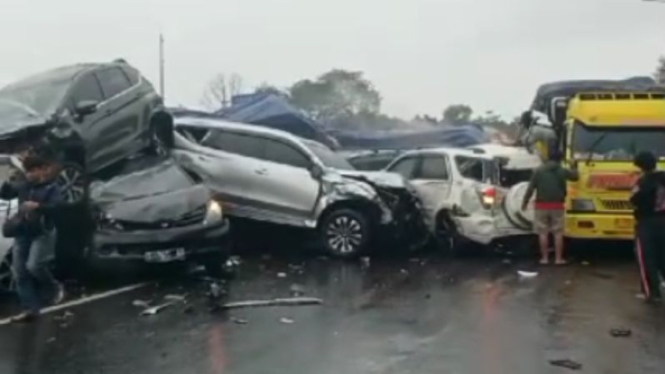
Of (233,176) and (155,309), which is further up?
(233,176)

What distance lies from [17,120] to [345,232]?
5198 mm

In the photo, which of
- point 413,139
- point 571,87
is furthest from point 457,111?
point 571,87

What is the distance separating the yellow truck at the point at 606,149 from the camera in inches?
601

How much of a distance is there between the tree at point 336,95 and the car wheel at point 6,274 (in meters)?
27.0

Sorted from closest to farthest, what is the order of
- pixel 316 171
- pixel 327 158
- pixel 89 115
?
pixel 89 115, pixel 316 171, pixel 327 158

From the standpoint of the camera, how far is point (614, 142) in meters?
15.7

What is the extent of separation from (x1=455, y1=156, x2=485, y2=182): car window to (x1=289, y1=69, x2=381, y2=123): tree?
70.5 feet

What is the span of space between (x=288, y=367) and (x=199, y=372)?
70cm

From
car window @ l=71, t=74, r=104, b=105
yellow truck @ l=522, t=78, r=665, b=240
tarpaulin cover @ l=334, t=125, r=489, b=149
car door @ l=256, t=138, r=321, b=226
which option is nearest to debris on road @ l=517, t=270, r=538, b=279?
yellow truck @ l=522, t=78, r=665, b=240

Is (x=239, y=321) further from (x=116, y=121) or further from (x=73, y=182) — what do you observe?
(x=116, y=121)

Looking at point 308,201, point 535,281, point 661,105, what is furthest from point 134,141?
point 661,105

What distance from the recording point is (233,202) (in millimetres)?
15977

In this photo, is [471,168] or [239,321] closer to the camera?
[239,321]

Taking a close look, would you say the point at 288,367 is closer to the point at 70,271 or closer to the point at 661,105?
the point at 70,271
